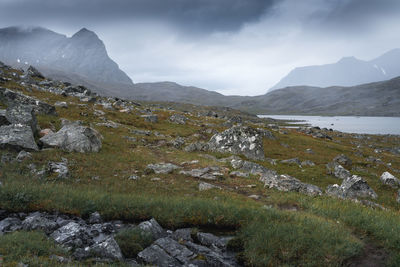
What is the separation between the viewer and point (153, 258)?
8.40 metres

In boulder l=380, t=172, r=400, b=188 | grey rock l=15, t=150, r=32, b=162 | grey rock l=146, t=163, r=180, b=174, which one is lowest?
boulder l=380, t=172, r=400, b=188

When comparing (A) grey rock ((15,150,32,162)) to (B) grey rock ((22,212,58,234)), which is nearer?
(B) grey rock ((22,212,58,234))

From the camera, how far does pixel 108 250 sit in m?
8.31

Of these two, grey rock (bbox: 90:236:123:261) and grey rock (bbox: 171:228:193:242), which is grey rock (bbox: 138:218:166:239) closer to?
grey rock (bbox: 171:228:193:242)

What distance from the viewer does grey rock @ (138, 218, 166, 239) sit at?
9953 millimetres

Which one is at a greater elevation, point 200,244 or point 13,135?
point 13,135

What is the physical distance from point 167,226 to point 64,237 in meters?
4.11

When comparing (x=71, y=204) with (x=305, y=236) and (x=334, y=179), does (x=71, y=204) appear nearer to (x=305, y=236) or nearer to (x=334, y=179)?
(x=305, y=236)

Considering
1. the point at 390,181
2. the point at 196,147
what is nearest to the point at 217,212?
the point at 196,147

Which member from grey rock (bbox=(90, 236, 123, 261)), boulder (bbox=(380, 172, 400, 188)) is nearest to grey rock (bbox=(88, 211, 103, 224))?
grey rock (bbox=(90, 236, 123, 261))

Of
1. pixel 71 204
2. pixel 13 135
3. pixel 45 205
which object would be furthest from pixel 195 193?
pixel 13 135

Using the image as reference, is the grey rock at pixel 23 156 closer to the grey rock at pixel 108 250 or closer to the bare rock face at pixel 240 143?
the grey rock at pixel 108 250

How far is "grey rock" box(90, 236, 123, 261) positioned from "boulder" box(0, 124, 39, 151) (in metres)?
15.6

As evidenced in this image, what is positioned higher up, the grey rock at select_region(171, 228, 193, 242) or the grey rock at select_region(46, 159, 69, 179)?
the grey rock at select_region(46, 159, 69, 179)
